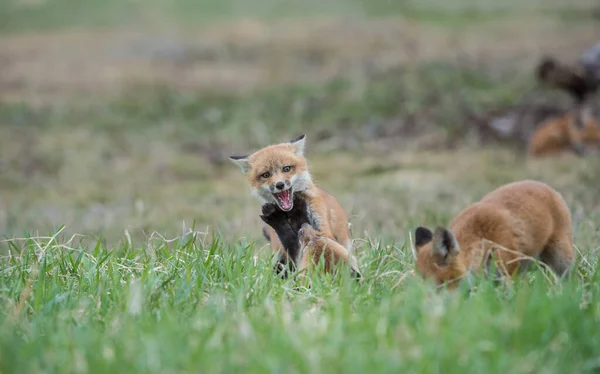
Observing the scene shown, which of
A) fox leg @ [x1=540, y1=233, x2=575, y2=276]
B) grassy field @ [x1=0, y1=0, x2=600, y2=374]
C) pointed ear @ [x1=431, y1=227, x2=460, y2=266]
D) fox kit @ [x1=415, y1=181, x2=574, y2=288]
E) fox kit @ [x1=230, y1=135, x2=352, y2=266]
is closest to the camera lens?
grassy field @ [x1=0, y1=0, x2=600, y2=374]

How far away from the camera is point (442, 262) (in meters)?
6.23

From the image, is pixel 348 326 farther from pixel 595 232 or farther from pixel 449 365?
pixel 595 232

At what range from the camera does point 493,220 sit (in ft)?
22.9

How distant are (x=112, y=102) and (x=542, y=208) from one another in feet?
49.2

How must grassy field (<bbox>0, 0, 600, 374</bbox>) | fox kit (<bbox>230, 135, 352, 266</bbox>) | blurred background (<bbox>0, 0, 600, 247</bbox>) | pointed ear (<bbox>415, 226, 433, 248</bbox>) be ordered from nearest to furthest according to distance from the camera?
grassy field (<bbox>0, 0, 600, 374</bbox>) → pointed ear (<bbox>415, 226, 433, 248</bbox>) → fox kit (<bbox>230, 135, 352, 266</bbox>) → blurred background (<bbox>0, 0, 600, 247</bbox>)

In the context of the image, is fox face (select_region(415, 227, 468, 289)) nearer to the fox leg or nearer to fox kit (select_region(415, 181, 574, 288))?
fox kit (select_region(415, 181, 574, 288))

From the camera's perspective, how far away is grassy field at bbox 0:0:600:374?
444cm

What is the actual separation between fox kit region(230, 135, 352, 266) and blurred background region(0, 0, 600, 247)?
4.46 ft

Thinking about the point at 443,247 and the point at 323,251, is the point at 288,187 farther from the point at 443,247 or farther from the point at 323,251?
→ the point at 443,247

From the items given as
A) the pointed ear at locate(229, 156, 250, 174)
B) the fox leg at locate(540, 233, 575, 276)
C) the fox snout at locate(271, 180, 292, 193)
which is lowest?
the fox leg at locate(540, 233, 575, 276)

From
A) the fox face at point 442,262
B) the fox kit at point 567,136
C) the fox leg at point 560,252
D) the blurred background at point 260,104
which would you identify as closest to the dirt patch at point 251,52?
the blurred background at point 260,104

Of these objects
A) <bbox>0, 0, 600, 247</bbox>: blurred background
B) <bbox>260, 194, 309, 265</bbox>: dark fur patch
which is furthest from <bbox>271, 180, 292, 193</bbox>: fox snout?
<bbox>0, 0, 600, 247</bbox>: blurred background

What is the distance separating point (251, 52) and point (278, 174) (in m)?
17.6

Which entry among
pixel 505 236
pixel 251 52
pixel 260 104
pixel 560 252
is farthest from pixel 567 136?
pixel 251 52
